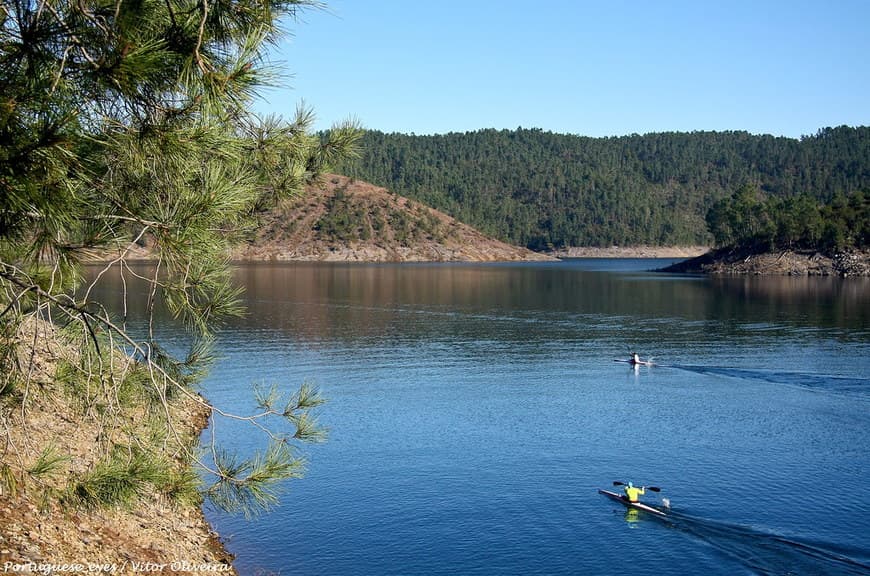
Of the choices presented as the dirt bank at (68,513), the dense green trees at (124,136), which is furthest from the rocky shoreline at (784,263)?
the dense green trees at (124,136)

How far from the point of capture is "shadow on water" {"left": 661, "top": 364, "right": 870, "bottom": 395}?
46188 mm

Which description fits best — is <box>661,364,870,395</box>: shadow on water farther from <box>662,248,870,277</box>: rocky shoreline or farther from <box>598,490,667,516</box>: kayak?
<box>662,248,870,277</box>: rocky shoreline

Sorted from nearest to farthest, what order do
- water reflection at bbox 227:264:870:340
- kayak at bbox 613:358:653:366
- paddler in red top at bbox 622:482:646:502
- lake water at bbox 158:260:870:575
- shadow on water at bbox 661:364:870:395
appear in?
lake water at bbox 158:260:870:575, paddler in red top at bbox 622:482:646:502, shadow on water at bbox 661:364:870:395, kayak at bbox 613:358:653:366, water reflection at bbox 227:264:870:340

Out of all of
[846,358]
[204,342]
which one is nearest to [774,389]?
[846,358]

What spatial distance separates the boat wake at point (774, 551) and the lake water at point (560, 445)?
0.22ft

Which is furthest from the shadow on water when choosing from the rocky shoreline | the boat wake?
the rocky shoreline

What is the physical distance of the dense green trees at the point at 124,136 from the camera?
807 centimetres

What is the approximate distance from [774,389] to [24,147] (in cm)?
4570

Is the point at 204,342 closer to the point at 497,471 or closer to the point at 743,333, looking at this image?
the point at 497,471

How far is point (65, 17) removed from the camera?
8695 mm

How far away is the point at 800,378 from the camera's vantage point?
49031mm

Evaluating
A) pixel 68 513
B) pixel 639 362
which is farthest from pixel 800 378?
pixel 68 513

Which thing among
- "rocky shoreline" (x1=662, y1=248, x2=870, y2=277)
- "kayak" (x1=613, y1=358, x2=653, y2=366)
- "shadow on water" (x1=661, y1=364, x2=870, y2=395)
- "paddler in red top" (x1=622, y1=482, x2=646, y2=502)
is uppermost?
"rocky shoreline" (x1=662, y1=248, x2=870, y2=277)

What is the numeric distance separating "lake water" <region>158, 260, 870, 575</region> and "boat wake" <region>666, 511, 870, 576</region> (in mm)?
68
